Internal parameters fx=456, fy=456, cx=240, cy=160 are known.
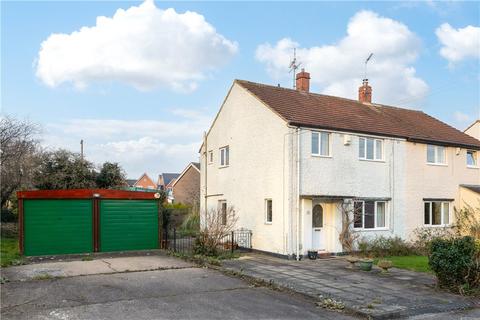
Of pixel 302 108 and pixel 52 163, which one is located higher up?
pixel 302 108

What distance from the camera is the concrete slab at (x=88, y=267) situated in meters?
13.6

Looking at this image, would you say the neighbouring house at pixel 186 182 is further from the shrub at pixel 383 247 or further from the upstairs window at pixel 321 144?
the upstairs window at pixel 321 144

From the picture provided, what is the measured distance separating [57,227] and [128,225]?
9.43 ft

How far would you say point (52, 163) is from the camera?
24.9 meters

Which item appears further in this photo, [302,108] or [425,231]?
[425,231]

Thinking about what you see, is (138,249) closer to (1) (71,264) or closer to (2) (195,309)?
(1) (71,264)

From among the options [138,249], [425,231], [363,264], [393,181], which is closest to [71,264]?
[138,249]

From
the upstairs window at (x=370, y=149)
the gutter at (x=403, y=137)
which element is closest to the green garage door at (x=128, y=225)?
the gutter at (x=403, y=137)

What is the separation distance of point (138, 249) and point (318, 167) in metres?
8.55

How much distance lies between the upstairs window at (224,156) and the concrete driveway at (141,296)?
892 cm

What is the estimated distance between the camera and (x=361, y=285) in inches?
494

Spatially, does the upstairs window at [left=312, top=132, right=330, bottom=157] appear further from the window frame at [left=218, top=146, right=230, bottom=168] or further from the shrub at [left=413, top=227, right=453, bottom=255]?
Result: the shrub at [left=413, top=227, right=453, bottom=255]

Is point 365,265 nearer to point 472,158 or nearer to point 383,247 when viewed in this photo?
point 383,247

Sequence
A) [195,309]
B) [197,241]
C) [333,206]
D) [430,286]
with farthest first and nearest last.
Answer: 1. [333,206]
2. [197,241]
3. [430,286]
4. [195,309]
